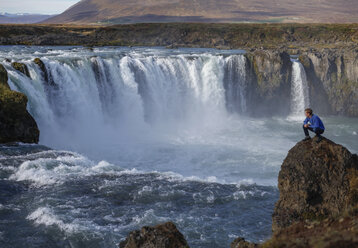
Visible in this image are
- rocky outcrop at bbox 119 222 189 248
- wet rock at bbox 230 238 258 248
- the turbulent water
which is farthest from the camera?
the turbulent water

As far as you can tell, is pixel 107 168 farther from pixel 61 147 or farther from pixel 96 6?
pixel 96 6

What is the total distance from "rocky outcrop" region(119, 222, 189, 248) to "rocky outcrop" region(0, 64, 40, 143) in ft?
44.8

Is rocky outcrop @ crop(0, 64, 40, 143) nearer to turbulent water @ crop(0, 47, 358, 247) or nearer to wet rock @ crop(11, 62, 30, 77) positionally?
turbulent water @ crop(0, 47, 358, 247)

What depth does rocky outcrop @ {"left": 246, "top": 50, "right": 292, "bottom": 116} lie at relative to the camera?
135 feet

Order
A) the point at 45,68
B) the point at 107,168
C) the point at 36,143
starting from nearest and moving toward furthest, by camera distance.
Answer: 1. the point at 107,168
2. the point at 36,143
3. the point at 45,68

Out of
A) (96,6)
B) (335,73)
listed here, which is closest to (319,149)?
(335,73)

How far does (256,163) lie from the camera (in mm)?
25078

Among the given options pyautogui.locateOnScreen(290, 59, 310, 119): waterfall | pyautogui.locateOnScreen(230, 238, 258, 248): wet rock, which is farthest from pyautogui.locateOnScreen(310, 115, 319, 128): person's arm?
pyautogui.locateOnScreen(290, 59, 310, 119): waterfall

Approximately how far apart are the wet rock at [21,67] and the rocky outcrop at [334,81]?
2697cm

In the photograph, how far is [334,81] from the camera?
4216 centimetres

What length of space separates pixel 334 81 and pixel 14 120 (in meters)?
31.9

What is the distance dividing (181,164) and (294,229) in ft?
50.2

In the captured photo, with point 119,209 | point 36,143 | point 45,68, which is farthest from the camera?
point 45,68

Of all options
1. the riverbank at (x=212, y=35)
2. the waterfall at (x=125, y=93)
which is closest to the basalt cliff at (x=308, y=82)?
the waterfall at (x=125, y=93)
